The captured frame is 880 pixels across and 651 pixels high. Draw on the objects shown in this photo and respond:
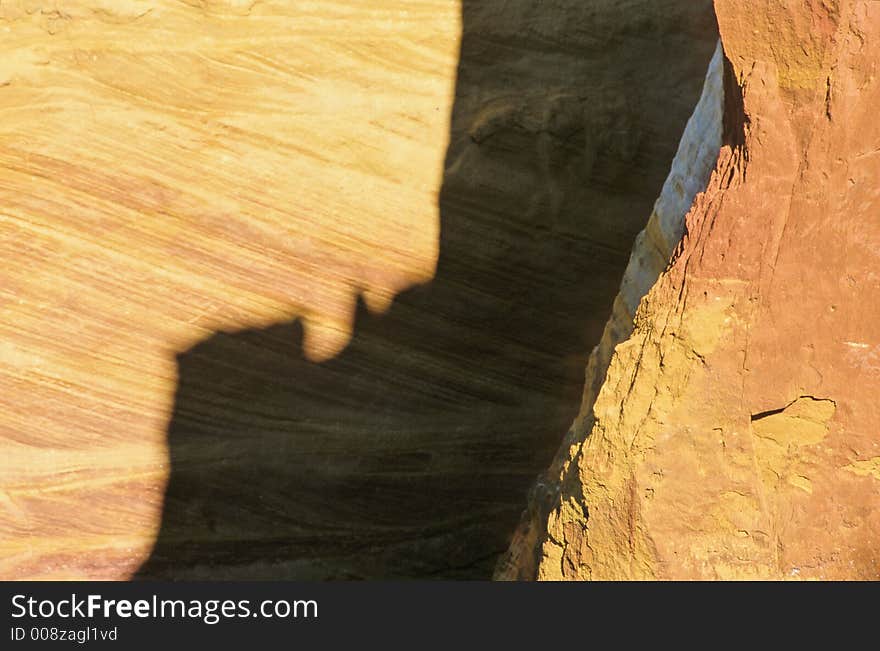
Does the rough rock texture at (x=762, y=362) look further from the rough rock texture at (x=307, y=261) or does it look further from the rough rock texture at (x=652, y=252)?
the rough rock texture at (x=307, y=261)

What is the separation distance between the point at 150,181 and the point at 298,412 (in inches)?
49.6

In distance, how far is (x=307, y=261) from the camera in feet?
14.3

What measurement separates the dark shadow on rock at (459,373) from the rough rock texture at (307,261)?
1 cm

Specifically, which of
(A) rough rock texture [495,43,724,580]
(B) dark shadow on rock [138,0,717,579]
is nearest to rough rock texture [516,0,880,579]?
(A) rough rock texture [495,43,724,580]

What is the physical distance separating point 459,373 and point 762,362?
2.06m

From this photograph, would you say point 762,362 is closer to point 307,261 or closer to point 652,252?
point 652,252

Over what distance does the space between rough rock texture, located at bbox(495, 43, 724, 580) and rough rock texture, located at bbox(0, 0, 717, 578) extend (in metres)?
0.81

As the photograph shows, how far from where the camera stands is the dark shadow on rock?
4266 millimetres

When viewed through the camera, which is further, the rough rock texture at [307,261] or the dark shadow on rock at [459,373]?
the dark shadow on rock at [459,373]

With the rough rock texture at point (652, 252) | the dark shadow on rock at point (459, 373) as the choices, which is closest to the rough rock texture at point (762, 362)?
the rough rock texture at point (652, 252)

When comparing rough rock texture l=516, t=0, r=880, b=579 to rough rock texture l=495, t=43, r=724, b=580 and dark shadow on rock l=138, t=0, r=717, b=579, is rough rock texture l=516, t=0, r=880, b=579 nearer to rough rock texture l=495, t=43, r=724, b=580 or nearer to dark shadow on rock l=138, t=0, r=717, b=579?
rough rock texture l=495, t=43, r=724, b=580

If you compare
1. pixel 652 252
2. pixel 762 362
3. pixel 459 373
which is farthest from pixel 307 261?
pixel 762 362

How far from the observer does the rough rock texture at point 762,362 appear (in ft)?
8.32

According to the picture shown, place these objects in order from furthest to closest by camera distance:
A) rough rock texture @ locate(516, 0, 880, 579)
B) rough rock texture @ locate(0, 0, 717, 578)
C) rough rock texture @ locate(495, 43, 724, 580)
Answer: rough rock texture @ locate(0, 0, 717, 578) → rough rock texture @ locate(495, 43, 724, 580) → rough rock texture @ locate(516, 0, 880, 579)
